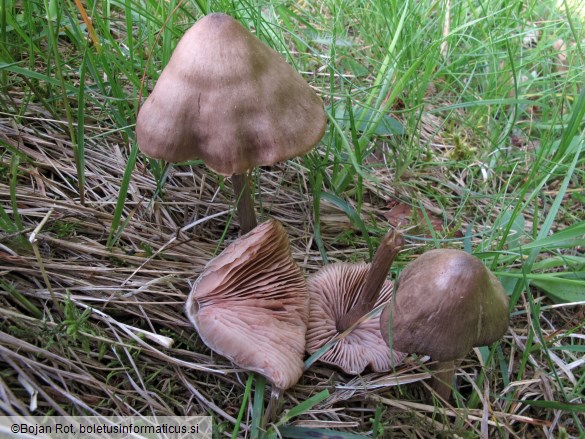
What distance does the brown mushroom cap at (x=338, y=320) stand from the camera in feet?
5.17

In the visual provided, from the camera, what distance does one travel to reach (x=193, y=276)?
170 centimetres

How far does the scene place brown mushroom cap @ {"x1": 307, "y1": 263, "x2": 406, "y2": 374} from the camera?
5.17 ft

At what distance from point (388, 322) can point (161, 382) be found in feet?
2.38

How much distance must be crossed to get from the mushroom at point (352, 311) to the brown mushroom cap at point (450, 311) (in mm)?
179

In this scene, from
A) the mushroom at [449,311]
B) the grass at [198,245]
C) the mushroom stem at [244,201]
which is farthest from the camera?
the mushroom stem at [244,201]

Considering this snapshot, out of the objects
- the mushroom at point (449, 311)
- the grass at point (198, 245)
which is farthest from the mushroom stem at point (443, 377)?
the mushroom at point (449, 311)

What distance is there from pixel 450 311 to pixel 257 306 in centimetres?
65

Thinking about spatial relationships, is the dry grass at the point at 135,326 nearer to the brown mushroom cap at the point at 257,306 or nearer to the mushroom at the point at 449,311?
the brown mushroom cap at the point at 257,306

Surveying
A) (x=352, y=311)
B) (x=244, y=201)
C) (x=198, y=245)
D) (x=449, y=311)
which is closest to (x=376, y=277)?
(x=352, y=311)

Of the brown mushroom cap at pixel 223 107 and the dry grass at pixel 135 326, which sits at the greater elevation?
the brown mushroom cap at pixel 223 107

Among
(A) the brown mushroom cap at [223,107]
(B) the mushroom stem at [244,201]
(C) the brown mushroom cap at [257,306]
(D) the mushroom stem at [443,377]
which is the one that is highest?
(A) the brown mushroom cap at [223,107]

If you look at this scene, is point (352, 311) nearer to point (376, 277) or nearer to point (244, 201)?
point (376, 277)

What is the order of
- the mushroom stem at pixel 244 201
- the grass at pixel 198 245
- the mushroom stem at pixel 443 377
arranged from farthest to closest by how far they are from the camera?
the mushroom stem at pixel 244 201 → the mushroom stem at pixel 443 377 → the grass at pixel 198 245

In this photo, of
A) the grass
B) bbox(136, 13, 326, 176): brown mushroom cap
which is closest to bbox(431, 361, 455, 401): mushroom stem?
the grass
